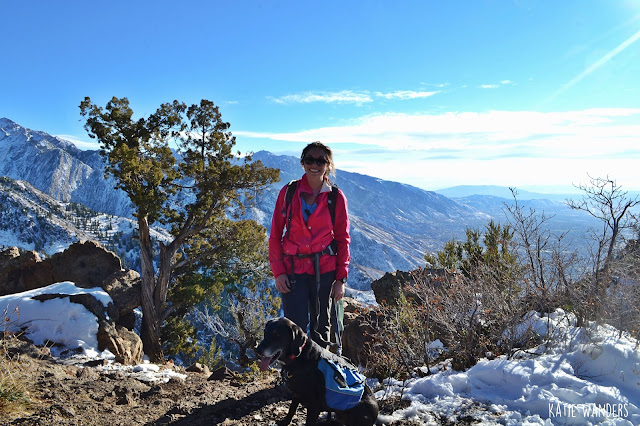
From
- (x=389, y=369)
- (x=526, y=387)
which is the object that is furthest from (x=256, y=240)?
(x=526, y=387)

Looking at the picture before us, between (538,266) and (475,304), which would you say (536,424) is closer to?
(475,304)

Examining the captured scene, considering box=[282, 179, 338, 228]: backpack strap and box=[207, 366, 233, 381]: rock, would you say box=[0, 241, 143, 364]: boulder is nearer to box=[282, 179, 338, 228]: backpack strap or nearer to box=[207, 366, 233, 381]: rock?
box=[207, 366, 233, 381]: rock

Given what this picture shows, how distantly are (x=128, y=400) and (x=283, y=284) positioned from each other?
241cm

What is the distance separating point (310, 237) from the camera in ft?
11.8

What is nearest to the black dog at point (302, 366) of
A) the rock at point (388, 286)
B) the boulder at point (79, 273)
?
the rock at point (388, 286)

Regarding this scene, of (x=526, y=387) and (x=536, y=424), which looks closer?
(x=536, y=424)

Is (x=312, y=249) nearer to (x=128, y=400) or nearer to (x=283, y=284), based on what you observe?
(x=283, y=284)

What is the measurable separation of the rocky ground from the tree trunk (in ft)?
26.0

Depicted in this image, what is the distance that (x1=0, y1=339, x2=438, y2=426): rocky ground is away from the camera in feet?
11.7

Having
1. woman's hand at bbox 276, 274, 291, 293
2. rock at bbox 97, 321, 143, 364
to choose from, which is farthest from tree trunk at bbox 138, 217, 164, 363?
woman's hand at bbox 276, 274, 291, 293

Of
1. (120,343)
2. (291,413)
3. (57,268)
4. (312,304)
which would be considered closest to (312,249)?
(312,304)

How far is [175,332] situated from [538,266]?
1492 centimetres

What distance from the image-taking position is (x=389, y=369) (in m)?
4.79

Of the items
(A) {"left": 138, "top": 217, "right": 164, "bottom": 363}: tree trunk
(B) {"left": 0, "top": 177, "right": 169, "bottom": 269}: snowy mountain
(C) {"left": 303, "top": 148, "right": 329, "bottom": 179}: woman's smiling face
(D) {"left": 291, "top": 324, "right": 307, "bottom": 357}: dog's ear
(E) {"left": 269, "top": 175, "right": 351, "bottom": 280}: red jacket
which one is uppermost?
(C) {"left": 303, "top": 148, "right": 329, "bottom": 179}: woman's smiling face
